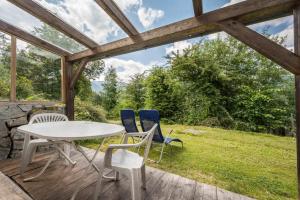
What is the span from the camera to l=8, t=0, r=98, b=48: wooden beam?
2.69 metres

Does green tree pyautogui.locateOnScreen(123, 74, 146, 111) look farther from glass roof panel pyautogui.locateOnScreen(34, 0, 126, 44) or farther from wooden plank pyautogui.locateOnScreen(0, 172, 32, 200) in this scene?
wooden plank pyautogui.locateOnScreen(0, 172, 32, 200)

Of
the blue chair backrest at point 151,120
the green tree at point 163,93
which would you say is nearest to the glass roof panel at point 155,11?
the blue chair backrest at point 151,120

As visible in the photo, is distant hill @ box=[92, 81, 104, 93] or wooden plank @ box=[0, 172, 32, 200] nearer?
wooden plank @ box=[0, 172, 32, 200]

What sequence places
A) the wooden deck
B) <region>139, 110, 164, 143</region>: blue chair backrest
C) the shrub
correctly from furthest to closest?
the shrub → <region>139, 110, 164, 143</region>: blue chair backrest → the wooden deck

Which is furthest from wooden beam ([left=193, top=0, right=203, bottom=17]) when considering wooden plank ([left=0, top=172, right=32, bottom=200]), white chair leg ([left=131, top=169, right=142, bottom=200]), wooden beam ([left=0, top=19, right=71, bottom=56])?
wooden beam ([left=0, top=19, right=71, bottom=56])

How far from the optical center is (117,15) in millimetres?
2699

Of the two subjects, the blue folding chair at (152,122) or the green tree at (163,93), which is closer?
the blue folding chair at (152,122)

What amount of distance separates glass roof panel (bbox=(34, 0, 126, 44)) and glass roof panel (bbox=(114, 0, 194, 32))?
1.35 feet

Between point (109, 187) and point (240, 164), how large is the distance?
251cm

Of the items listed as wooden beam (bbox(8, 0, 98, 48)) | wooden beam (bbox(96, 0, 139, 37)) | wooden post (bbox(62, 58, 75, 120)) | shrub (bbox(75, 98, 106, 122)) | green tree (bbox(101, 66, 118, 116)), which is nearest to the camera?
wooden beam (bbox(96, 0, 139, 37))

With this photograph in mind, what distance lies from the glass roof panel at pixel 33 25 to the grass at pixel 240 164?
2588 millimetres

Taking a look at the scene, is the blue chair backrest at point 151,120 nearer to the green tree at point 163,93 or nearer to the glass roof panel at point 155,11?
the glass roof panel at point 155,11

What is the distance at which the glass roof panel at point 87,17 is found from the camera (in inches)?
109

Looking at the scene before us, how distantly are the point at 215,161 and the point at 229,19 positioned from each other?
8.38 feet
